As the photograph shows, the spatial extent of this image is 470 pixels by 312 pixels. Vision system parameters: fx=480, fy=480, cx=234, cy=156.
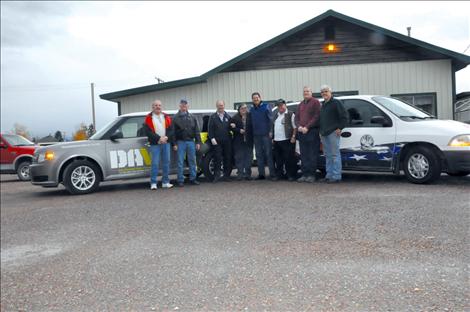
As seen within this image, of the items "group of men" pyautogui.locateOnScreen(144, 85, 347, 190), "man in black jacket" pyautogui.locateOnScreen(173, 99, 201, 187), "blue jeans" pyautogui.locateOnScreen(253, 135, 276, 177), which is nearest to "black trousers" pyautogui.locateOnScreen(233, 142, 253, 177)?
"group of men" pyautogui.locateOnScreen(144, 85, 347, 190)

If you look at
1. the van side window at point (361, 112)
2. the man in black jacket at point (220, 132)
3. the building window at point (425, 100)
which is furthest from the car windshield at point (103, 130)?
the building window at point (425, 100)

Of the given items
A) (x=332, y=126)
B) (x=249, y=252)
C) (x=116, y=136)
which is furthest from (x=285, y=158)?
(x=249, y=252)

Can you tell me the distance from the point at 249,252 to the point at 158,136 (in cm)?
497

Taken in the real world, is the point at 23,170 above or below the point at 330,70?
below

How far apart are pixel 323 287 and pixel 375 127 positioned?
18.8 ft

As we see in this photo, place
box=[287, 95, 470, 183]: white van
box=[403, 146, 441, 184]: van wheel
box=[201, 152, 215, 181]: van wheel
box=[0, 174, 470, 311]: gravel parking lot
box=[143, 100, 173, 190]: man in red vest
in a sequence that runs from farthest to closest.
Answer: box=[201, 152, 215, 181]: van wheel → box=[143, 100, 173, 190]: man in red vest → box=[403, 146, 441, 184]: van wheel → box=[287, 95, 470, 183]: white van → box=[0, 174, 470, 311]: gravel parking lot

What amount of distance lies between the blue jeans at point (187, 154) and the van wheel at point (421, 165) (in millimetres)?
4208

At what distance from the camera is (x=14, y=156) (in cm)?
1543

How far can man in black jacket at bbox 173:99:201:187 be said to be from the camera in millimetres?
9891

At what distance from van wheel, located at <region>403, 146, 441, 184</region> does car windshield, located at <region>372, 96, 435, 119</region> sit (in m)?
0.81

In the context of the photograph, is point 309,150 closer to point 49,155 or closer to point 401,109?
point 401,109

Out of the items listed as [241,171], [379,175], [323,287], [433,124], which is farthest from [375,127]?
[323,287]

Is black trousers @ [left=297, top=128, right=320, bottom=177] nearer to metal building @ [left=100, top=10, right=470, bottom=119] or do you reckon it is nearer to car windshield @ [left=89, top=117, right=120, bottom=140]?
car windshield @ [left=89, top=117, right=120, bottom=140]

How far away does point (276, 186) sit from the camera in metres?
9.34
